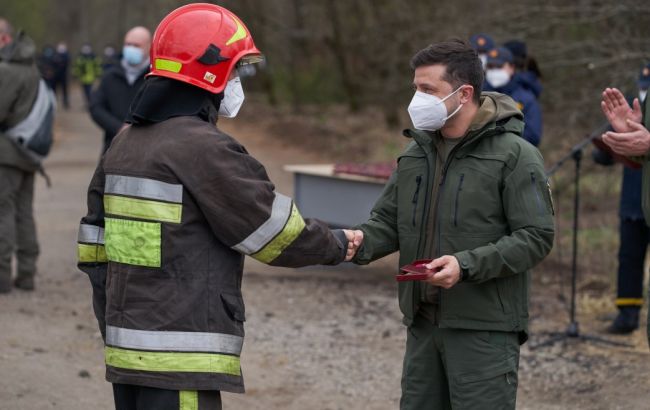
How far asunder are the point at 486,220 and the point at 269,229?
87cm

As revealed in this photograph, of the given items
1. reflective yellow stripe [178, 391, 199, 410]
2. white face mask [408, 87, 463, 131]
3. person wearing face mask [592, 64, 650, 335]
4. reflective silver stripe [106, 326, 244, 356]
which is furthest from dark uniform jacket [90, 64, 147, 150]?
Answer: reflective yellow stripe [178, 391, 199, 410]

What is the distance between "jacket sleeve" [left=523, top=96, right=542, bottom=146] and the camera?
7.78 m

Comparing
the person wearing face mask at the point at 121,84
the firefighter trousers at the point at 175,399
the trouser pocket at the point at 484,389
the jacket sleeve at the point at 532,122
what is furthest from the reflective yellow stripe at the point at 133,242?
the person wearing face mask at the point at 121,84

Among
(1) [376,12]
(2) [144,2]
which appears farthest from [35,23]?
(1) [376,12]

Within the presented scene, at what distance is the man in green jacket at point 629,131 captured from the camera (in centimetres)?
437

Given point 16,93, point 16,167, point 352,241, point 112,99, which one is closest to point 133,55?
point 112,99

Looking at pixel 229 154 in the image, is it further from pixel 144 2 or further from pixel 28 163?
pixel 144 2

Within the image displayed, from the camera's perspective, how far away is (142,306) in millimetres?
3545

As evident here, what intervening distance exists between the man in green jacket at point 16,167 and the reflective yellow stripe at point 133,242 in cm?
551

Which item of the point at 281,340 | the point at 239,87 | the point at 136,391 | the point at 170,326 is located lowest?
the point at 281,340

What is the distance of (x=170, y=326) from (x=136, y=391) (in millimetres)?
381

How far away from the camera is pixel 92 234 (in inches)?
152

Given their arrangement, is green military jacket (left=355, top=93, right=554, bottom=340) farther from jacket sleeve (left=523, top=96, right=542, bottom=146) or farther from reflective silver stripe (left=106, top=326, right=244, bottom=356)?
jacket sleeve (left=523, top=96, right=542, bottom=146)

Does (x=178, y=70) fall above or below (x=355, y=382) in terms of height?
above
